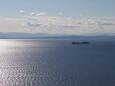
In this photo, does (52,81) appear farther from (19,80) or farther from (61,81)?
(19,80)

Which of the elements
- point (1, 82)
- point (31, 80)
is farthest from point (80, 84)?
point (1, 82)

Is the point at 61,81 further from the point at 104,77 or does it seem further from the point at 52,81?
the point at 104,77

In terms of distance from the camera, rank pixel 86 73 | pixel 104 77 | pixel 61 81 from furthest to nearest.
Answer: pixel 86 73 → pixel 104 77 → pixel 61 81

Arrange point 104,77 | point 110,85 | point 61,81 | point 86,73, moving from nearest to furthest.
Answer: point 110,85, point 61,81, point 104,77, point 86,73

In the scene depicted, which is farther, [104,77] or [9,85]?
[104,77]

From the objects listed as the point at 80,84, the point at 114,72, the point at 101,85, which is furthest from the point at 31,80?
the point at 114,72

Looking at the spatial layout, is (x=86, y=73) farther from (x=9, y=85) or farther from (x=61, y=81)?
(x=9, y=85)

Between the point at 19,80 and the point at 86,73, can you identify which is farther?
the point at 86,73

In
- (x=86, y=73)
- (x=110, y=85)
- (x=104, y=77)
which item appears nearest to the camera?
(x=110, y=85)
